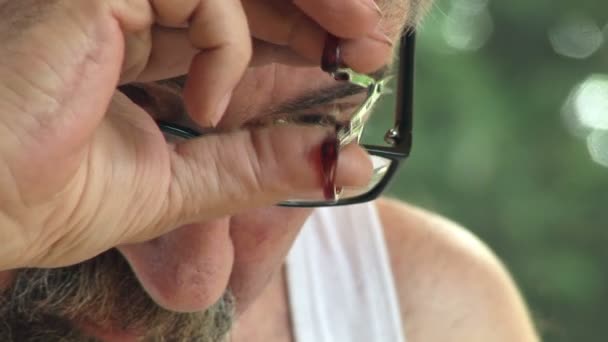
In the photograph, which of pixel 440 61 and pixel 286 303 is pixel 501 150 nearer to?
pixel 440 61

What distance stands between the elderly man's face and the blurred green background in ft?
3.37

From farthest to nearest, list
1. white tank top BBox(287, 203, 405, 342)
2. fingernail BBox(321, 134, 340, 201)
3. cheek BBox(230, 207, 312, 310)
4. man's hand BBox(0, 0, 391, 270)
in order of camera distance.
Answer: white tank top BBox(287, 203, 405, 342)
cheek BBox(230, 207, 312, 310)
fingernail BBox(321, 134, 340, 201)
man's hand BBox(0, 0, 391, 270)

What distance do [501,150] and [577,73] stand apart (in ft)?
0.70

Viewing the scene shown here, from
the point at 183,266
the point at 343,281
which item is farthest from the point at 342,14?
the point at 343,281

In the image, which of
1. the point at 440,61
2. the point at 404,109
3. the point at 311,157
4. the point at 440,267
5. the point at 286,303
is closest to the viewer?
the point at 311,157

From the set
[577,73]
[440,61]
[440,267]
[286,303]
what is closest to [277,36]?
[286,303]

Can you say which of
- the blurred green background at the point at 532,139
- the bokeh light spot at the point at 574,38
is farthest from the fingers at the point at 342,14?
the bokeh light spot at the point at 574,38

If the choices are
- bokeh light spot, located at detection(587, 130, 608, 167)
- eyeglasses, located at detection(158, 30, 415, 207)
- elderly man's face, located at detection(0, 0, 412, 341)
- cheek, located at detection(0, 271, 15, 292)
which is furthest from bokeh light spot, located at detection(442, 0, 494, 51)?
cheek, located at detection(0, 271, 15, 292)

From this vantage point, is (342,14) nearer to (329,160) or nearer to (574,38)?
(329,160)

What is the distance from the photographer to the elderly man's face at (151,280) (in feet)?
2.08

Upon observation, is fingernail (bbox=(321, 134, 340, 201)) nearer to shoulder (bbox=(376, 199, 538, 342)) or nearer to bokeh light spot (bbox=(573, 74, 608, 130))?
shoulder (bbox=(376, 199, 538, 342))

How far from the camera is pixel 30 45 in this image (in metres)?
0.39

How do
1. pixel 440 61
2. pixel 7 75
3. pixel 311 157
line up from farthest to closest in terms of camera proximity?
pixel 440 61 → pixel 311 157 → pixel 7 75

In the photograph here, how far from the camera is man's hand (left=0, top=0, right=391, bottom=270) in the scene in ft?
1.27
